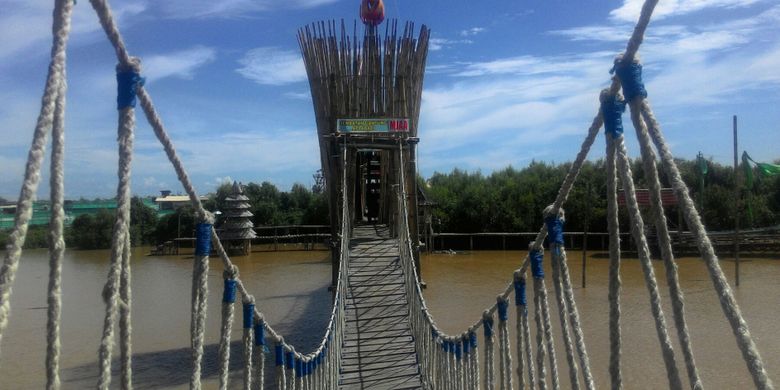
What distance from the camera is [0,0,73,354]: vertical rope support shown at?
98 centimetres

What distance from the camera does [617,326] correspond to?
59.0 inches

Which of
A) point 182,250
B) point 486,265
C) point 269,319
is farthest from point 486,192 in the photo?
point 269,319

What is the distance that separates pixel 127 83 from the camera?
52.9 inches

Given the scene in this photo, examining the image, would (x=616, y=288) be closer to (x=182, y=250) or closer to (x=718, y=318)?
(x=718, y=318)

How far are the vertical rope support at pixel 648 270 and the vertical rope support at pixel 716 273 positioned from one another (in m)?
0.14

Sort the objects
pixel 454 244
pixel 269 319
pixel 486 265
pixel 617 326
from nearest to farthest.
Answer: pixel 617 326
pixel 269 319
pixel 486 265
pixel 454 244

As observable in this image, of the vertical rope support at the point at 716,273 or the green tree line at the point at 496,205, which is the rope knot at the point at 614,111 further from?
the green tree line at the point at 496,205

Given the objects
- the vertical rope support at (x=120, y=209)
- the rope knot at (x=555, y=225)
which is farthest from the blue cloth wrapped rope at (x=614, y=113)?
the vertical rope support at (x=120, y=209)

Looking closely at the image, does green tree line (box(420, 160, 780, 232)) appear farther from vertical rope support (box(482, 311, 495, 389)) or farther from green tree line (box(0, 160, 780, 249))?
vertical rope support (box(482, 311, 495, 389))

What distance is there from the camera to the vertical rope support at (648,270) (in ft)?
4.30

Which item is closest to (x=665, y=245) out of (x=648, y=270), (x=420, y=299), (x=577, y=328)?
(x=648, y=270)

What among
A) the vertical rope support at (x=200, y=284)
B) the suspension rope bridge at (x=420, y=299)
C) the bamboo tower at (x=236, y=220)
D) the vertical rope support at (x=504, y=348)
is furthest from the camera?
the bamboo tower at (x=236, y=220)

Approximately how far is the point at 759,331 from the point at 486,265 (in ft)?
31.0

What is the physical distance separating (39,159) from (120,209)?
27 centimetres
